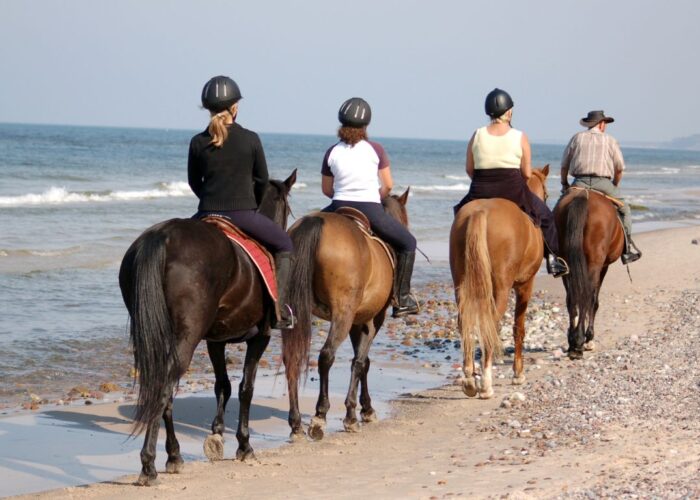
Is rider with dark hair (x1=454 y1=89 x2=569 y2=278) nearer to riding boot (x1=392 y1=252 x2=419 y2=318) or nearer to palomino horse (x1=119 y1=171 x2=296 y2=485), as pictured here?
riding boot (x1=392 y1=252 x2=419 y2=318)

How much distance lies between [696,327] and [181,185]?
3590 centimetres

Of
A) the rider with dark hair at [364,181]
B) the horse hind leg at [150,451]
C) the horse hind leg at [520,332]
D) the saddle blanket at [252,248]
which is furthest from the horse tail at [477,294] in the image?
the horse hind leg at [150,451]

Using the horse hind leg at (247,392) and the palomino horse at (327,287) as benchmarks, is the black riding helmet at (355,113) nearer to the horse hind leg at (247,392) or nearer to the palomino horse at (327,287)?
the palomino horse at (327,287)

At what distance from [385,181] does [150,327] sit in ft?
11.0

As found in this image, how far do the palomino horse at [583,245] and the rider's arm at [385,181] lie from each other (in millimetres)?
2817

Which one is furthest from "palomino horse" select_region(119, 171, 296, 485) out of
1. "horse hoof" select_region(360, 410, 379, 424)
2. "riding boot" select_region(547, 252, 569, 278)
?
"riding boot" select_region(547, 252, 569, 278)

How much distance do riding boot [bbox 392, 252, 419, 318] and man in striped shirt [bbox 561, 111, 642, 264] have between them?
134 inches

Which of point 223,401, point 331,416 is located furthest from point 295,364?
point 331,416

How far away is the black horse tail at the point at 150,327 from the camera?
6.16 meters

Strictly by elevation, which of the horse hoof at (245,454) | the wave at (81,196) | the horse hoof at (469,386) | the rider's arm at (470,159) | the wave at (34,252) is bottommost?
A: the wave at (81,196)

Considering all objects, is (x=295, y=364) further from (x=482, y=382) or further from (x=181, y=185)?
(x=181, y=185)

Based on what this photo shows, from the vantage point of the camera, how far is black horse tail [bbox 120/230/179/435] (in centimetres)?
616

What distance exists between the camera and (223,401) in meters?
7.61

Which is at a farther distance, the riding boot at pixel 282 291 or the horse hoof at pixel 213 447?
the riding boot at pixel 282 291
